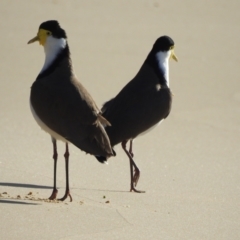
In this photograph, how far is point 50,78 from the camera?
27.2 feet

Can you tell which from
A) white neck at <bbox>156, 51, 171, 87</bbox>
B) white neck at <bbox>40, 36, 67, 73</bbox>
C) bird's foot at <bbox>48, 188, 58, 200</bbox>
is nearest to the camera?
bird's foot at <bbox>48, 188, 58, 200</bbox>

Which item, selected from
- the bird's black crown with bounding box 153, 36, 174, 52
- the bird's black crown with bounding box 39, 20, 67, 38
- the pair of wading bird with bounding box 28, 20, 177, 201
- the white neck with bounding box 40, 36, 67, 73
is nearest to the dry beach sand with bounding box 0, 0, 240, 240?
the pair of wading bird with bounding box 28, 20, 177, 201

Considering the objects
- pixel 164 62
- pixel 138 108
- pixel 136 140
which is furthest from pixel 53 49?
pixel 136 140

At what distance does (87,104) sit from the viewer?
802cm

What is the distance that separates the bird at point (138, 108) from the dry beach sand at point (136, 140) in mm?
505

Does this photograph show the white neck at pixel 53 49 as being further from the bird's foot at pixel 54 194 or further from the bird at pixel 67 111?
the bird's foot at pixel 54 194

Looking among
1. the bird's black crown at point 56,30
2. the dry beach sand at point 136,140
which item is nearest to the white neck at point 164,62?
the dry beach sand at point 136,140

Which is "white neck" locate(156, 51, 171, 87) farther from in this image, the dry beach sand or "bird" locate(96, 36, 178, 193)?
the dry beach sand

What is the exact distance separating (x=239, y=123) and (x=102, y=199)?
171 inches

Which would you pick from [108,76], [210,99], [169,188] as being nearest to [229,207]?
[169,188]

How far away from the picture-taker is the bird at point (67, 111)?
784cm

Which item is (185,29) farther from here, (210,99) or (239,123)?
(239,123)

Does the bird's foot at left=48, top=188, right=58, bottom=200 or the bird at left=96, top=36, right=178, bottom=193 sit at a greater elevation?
the bird at left=96, top=36, right=178, bottom=193

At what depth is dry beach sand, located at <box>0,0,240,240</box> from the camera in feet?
24.0
